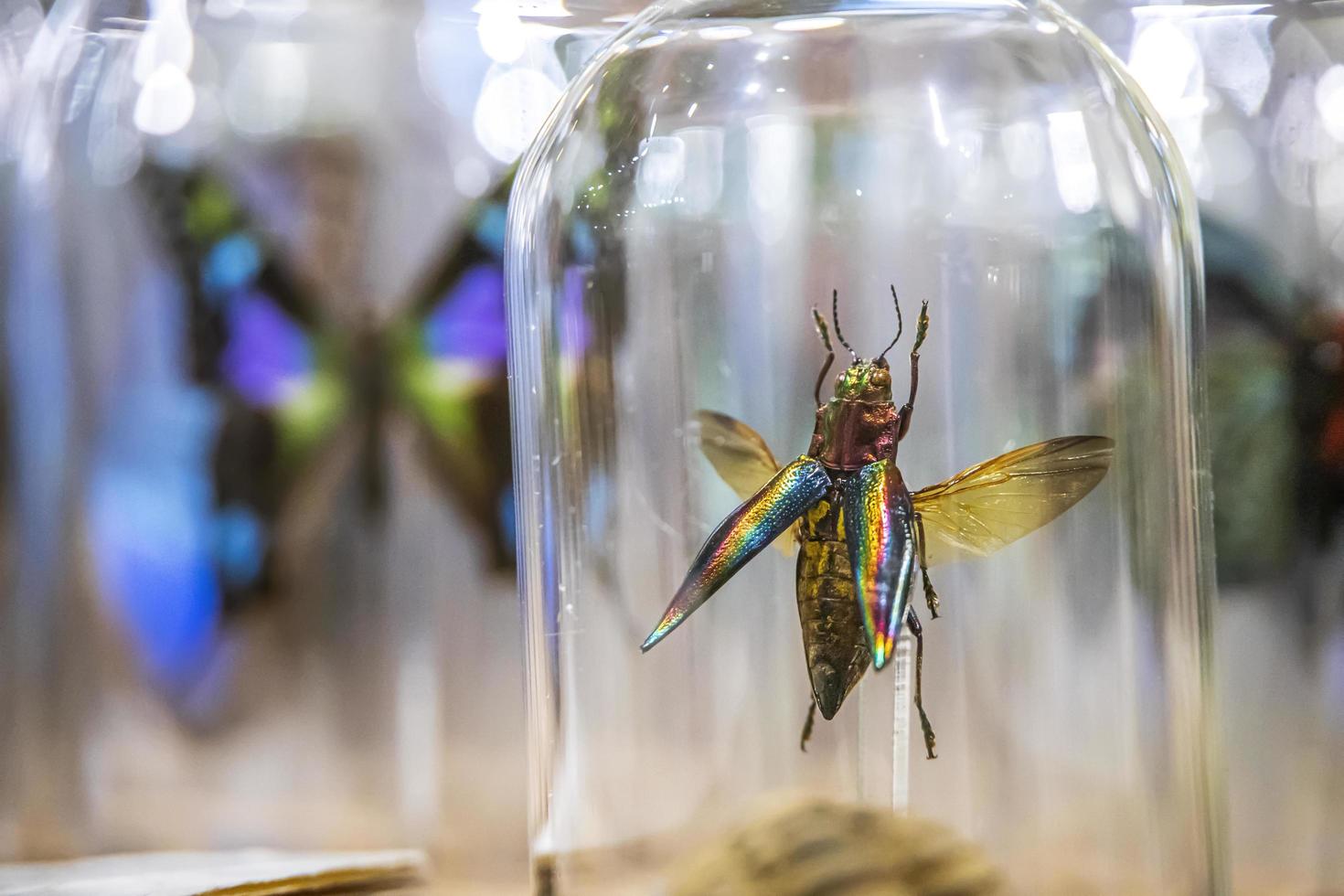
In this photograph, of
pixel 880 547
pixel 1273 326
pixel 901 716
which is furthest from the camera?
pixel 1273 326

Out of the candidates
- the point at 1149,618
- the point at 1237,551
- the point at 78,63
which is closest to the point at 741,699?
the point at 1149,618

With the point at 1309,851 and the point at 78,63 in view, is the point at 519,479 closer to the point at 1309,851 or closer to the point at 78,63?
the point at 78,63

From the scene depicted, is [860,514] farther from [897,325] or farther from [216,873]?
[216,873]

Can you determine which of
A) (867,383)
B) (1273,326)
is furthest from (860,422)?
(1273,326)

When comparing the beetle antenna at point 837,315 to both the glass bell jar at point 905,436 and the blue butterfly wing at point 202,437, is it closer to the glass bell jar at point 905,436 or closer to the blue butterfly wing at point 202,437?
the glass bell jar at point 905,436

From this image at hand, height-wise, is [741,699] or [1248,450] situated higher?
[1248,450]

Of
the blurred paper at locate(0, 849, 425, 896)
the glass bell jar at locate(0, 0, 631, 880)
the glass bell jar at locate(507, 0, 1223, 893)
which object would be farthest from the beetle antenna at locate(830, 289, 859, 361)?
the blurred paper at locate(0, 849, 425, 896)

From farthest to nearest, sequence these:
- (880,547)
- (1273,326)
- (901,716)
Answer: (1273,326) < (901,716) < (880,547)

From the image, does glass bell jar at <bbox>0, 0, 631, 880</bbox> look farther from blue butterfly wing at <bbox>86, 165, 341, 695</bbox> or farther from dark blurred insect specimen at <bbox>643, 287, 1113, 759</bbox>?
dark blurred insect specimen at <bbox>643, 287, 1113, 759</bbox>
